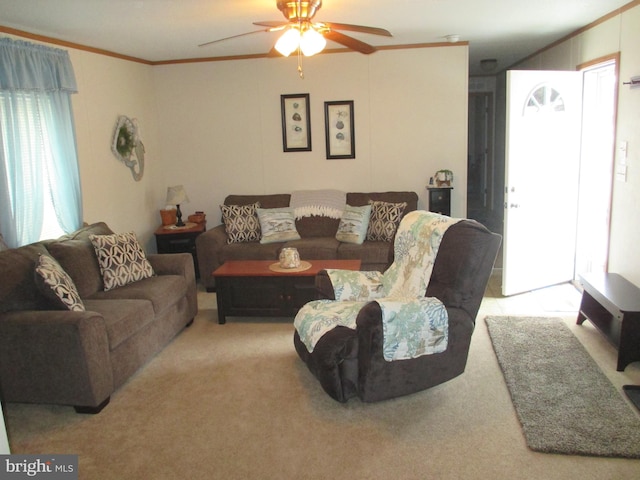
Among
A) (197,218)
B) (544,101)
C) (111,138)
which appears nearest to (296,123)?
(197,218)

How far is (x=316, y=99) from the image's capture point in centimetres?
579

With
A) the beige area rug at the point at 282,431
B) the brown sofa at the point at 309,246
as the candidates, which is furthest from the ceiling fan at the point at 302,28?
the brown sofa at the point at 309,246

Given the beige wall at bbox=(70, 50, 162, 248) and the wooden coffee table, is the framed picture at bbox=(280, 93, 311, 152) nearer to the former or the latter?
the beige wall at bbox=(70, 50, 162, 248)

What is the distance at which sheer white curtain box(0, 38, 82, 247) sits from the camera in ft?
12.2

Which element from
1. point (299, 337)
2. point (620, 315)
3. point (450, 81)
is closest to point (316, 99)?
point (450, 81)

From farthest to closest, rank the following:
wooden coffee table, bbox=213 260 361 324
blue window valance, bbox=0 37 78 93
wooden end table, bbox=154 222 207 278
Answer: wooden end table, bbox=154 222 207 278
wooden coffee table, bbox=213 260 361 324
blue window valance, bbox=0 37 78 93

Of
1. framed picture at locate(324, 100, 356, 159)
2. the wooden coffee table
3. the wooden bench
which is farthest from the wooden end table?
the wooden bench

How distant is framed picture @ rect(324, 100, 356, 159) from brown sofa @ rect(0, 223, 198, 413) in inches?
103

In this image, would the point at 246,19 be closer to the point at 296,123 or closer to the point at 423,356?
the point at 296,123

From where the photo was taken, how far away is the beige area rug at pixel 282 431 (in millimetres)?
2484

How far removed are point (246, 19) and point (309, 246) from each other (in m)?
2.09

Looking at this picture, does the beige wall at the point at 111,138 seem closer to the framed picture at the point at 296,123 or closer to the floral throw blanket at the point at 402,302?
the framed picture at the point at 296,123

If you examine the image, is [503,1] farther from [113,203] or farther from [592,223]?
[113,203]

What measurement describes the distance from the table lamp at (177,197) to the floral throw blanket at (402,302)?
8.58ft
